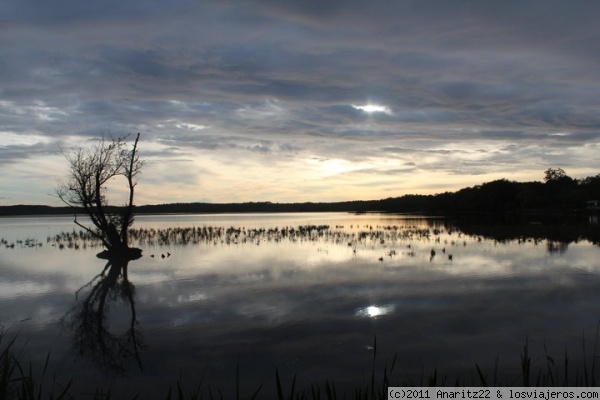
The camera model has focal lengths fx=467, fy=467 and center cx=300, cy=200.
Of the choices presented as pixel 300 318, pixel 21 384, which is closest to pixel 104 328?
pixel 21 384

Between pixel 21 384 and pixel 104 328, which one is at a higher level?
pixel 21 384

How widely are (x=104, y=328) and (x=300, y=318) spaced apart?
445cm

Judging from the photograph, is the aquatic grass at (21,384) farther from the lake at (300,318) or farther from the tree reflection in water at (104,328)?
the tree reflection in water at (104,328)

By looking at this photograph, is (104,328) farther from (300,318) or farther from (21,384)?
(300,318)

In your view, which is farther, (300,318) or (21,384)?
(300,318)

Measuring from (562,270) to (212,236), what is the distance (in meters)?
24.5

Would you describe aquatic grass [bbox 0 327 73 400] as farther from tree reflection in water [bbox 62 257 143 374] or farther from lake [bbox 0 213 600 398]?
tree reflection in water [bbox 62 257 143 374]

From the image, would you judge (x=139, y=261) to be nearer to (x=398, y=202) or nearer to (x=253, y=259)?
(x=253, y=259)

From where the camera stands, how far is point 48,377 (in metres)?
7.55

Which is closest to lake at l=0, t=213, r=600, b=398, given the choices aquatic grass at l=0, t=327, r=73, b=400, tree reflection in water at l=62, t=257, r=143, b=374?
tree reflection in water at l=62, t=257, r=143, b=374

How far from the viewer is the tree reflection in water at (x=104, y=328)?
27.7ft

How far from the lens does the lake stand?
7.59 meters

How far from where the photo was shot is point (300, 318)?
10.7 m

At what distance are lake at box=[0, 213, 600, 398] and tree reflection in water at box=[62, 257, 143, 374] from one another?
0.04 metres
